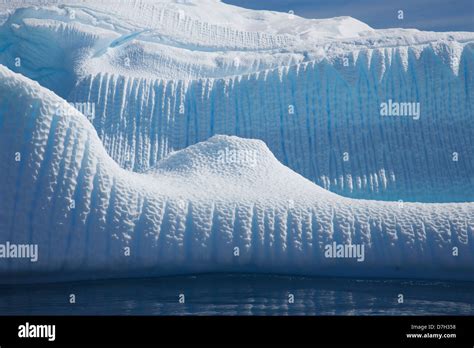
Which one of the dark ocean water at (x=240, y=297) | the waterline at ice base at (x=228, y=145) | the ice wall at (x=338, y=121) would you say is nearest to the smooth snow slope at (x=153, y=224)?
the waterline at ice base at (x=228, y=145)

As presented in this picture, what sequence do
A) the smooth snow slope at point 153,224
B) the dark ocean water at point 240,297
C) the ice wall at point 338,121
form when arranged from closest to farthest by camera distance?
1. the dark ocean water at point 240,297
2. the smooth snow slope at point 153,224
3. the ice wall at point 338,121

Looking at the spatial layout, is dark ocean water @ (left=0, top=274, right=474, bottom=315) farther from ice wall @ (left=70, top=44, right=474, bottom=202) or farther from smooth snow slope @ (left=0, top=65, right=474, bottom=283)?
ice wall @ (left=70, top=44, right=474, bottom=202)

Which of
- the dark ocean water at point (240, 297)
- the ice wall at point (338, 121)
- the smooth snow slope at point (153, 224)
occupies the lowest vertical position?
the dark ocean water at point (240, 297)

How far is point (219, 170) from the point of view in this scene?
5738 mm

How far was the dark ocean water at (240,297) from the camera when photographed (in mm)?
4137

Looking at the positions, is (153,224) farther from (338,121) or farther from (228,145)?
(338,121)

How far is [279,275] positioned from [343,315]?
115 cm

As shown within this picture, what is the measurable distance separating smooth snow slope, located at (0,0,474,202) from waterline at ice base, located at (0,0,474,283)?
21mm

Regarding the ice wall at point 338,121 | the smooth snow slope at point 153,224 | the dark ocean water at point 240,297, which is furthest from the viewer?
the ice wall at point 338,121

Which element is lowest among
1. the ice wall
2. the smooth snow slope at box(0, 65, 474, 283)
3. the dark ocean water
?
the dark ocean water

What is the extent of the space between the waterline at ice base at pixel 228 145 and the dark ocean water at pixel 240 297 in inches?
4.5

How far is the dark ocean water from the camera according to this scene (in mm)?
4137

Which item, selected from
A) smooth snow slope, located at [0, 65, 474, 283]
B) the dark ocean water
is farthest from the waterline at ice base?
the dark ocean water

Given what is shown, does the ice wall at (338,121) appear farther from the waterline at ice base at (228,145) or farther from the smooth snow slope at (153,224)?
the smooth snow slope at (153,224)
